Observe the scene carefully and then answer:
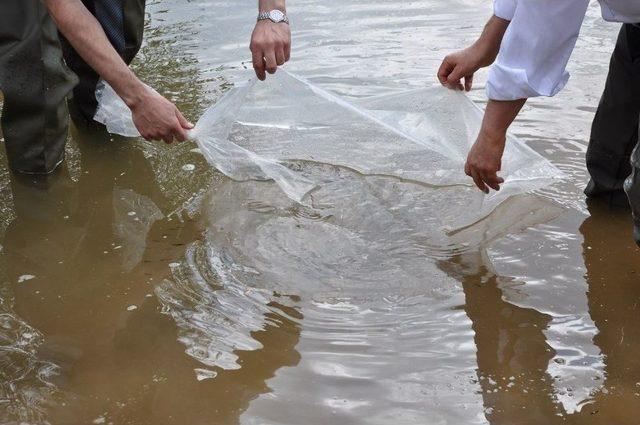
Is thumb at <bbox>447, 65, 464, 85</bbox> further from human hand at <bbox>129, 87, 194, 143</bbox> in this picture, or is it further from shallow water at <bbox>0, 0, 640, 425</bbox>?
human hand at <bbox>129, 87, 194, 143</bbox>

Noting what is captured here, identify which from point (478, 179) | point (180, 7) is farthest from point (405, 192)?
point (180, 7)

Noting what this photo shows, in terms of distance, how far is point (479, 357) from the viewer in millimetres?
2068

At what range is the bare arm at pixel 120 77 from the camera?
2.51 meters

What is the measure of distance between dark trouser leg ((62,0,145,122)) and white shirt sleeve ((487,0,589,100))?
1.75m

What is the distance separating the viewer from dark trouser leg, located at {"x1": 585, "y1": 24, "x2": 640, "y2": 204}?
254cm

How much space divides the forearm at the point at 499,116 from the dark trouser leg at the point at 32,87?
5.39ft

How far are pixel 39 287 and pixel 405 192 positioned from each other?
1.21 meters

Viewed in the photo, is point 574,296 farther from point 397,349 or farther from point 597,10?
point 597,10

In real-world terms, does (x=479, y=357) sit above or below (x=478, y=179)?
below

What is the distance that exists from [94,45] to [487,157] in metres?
1.24

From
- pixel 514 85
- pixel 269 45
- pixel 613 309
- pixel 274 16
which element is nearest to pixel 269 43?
pixel 269 45

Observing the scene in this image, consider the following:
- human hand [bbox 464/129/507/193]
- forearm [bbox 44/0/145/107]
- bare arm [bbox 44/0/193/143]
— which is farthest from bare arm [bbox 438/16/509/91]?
forearm [bbox 44/0/145/107]

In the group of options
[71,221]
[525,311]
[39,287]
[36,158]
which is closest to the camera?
[525,311]

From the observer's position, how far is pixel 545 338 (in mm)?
2123
